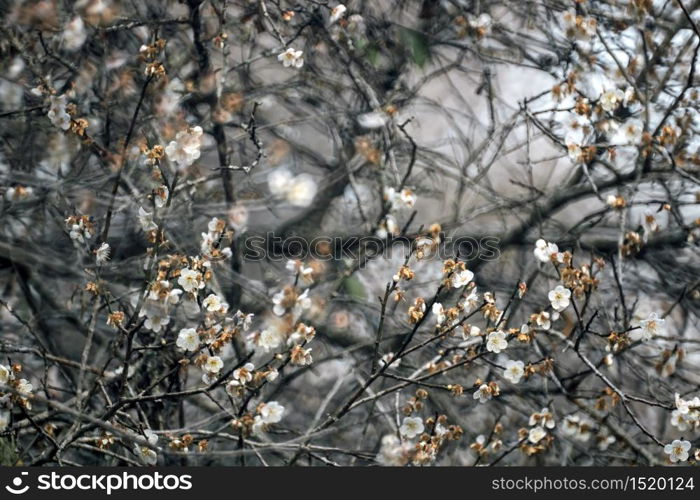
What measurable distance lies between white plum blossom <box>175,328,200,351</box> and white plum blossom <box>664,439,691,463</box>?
149cm

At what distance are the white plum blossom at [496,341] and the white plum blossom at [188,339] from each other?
0.83 m

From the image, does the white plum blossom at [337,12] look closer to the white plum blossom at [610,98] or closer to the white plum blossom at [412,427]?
the white plum blossom at [610,98]

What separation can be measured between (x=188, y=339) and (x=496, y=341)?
88 cm

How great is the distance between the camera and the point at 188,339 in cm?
260

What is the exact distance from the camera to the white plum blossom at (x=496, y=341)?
8.50ft

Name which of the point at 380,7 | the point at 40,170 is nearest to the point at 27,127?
the point at 40,170

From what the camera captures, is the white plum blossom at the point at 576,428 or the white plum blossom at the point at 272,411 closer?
the white plum blossom at the point at 272,411

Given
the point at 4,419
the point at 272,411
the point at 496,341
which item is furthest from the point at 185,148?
the point at 496,341

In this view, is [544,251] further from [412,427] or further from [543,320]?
[412,427]

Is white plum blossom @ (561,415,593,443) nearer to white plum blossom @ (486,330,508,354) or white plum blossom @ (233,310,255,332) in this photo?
white plum blossom @ (486,330,508,354)

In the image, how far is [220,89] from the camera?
139 inches

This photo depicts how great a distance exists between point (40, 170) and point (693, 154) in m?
2.61

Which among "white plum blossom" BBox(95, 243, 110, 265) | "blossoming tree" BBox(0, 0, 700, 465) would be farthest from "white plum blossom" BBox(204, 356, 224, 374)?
"white plum blossom" BBox(95, 243, 110, 265)

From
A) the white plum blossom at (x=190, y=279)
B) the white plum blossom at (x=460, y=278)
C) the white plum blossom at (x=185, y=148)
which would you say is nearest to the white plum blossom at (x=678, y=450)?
the white plum blossom at (x=460, y=278)
